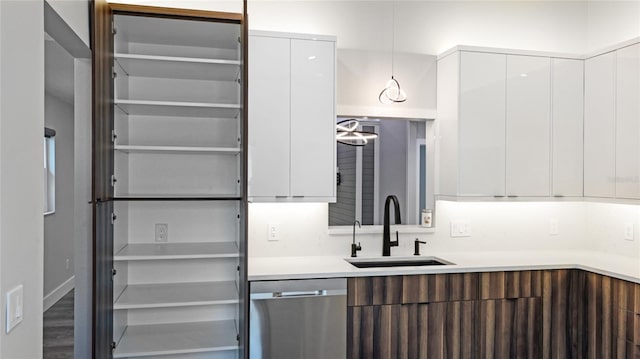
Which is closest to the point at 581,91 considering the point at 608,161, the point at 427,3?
the point at 608,161

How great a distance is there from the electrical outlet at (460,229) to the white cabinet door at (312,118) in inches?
41.8

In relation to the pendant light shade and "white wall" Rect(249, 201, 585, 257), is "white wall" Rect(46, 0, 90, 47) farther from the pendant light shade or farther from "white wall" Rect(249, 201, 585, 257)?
the pendant light shade

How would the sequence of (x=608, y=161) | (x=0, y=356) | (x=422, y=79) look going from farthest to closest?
1. (x=422, y=79)
2. (x=608, y=161)
3. (x=0, y=356)

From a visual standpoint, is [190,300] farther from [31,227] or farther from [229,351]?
[31,227]

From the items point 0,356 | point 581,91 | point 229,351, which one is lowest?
point 229,351

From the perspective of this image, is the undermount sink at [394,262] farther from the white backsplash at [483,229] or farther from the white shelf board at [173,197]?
the white shelf board at [173,197]

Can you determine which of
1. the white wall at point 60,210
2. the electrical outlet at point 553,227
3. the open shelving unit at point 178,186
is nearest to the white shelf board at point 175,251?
the open shelving unit at point 178,186

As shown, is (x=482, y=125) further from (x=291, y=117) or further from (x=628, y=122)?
(x=291, y=117)

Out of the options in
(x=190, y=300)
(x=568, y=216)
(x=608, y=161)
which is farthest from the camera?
(x=568, y=216)

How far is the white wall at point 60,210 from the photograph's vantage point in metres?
4.99

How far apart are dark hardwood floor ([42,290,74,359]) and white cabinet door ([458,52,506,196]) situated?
3338 mm

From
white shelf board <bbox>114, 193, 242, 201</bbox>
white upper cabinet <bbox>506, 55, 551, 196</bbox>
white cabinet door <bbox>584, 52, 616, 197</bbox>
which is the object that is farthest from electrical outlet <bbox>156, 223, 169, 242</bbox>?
white cabinet door <bbox>584, 52, 616, 197</bbox>

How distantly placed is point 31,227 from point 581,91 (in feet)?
11.1

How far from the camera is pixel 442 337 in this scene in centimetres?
276
